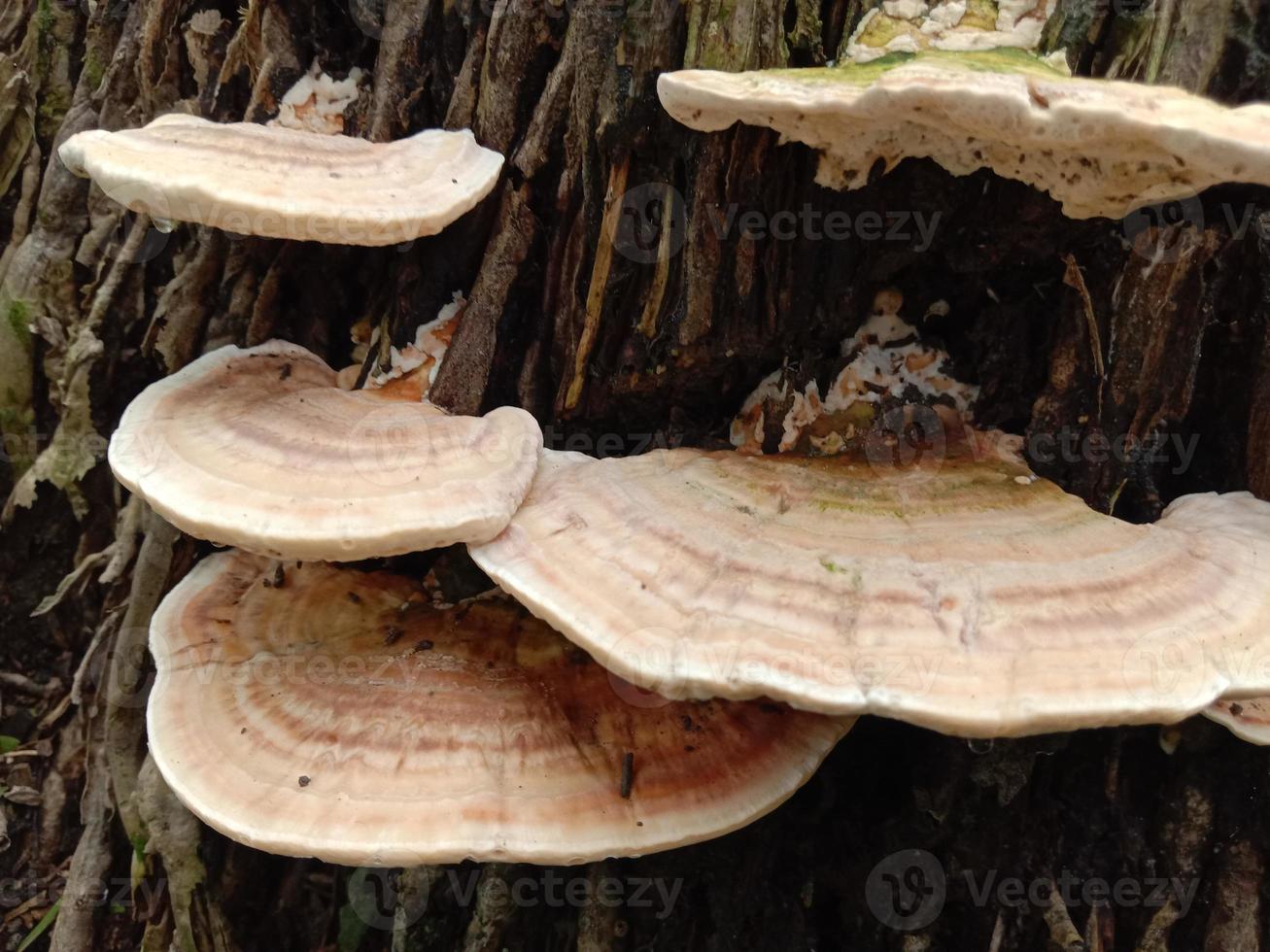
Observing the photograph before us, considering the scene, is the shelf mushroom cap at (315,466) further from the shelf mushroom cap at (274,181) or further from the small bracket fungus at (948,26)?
the small bracket fungus at (948,26)

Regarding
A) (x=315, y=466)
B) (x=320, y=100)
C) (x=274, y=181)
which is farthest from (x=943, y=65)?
(x=320, y=100)

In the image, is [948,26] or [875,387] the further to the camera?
[875,387]

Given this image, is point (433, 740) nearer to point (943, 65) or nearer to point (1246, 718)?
point (943, 65)

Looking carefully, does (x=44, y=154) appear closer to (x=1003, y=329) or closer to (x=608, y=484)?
(x=608, y=484)

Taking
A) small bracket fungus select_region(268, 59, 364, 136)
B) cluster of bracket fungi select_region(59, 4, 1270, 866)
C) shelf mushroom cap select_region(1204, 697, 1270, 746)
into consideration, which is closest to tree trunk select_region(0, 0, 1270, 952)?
small bracket fungus select_region(268, 59, 364, 136)

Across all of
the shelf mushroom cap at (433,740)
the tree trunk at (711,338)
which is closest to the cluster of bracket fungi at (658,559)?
the shelf mushroom cap at (433,740)

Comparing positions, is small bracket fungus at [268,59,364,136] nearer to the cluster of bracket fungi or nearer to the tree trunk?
the tree trunk
